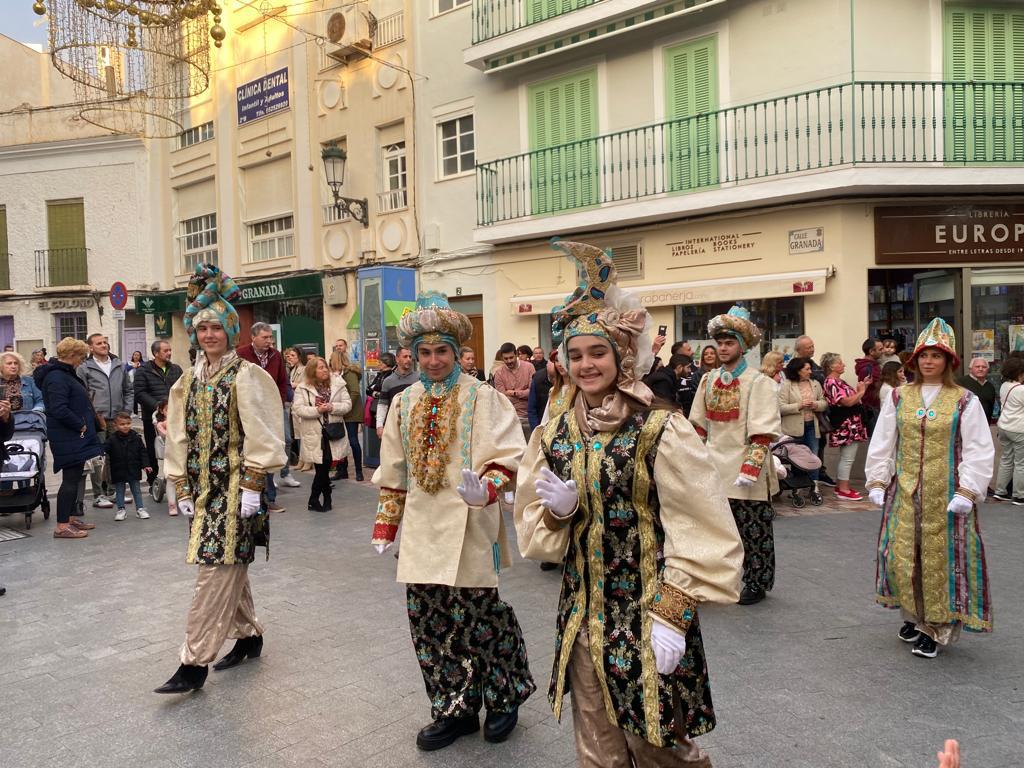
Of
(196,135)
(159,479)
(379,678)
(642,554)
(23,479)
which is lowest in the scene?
(379,678)

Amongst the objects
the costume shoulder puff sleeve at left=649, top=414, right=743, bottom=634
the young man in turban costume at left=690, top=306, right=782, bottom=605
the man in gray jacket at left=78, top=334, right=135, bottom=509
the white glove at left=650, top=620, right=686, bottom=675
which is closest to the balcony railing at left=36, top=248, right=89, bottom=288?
the man in gray jacket at left=78, top=334, right=135, bottom=509

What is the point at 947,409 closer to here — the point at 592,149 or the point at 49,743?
the point at 49,743

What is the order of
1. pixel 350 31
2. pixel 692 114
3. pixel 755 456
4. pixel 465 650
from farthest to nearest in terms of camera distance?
pixel 350 31 → pixel 692 114 → pixel 755 456 → pixel 465 650

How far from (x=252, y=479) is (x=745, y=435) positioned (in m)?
3.30

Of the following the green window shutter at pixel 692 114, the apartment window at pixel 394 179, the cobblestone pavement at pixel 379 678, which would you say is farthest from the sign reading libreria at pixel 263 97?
the cobblestone pavement at pixel 379 678

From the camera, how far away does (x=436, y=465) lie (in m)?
3.79

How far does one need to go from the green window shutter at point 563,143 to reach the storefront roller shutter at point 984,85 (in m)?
5.90

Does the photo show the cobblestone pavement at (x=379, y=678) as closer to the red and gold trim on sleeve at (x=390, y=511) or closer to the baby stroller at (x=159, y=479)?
the red and gold trim on sleeve at (x=390, y=511)

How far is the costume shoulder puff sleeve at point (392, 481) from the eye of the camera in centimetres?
391

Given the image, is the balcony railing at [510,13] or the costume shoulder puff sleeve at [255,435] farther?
the balcony railing at [510,13]

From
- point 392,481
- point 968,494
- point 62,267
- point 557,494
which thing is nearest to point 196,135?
point 62,267

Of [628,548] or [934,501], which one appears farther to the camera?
[934,501]

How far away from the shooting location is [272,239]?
69.4ft

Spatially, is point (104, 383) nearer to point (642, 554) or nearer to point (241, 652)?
point (241, 652)
